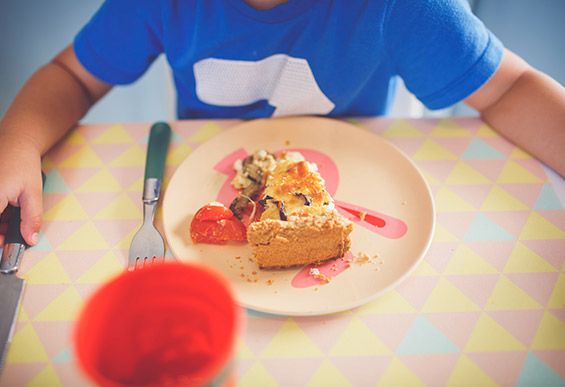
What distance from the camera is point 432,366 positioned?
673mm

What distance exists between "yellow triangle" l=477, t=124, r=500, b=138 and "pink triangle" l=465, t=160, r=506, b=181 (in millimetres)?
79

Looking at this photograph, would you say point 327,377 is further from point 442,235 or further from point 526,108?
point 526,108

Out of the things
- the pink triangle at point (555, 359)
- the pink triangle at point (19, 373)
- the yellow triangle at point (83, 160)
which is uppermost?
the pink triangle at point (555, 359)

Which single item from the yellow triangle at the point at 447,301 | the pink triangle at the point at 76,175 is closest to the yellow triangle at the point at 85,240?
the pink triangle at the point at 76,175

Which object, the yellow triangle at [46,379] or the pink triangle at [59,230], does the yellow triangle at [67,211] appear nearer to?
the pink triangle at [59,230]

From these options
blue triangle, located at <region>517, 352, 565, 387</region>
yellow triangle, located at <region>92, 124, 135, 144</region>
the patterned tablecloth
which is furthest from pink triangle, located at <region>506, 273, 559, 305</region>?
yellow triangle, located at <region>92, 124, 135, 144</region>

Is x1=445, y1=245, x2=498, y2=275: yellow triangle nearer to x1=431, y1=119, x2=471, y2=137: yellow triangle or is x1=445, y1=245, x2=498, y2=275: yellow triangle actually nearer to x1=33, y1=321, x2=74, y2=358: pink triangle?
x1=431, y1=119, x2=471, y2=137: yellow triangle

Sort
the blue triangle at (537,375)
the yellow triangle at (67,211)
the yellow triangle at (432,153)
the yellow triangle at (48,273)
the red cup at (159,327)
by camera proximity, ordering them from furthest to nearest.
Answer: the yellow triangle at (432,153)
the yellow triangle at (67,211)
the yellow triangle at (48,273)
the blue triangle at (537,375)
the red cup at (159,327)

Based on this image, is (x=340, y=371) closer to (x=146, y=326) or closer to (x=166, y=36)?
(x=146, y=326)

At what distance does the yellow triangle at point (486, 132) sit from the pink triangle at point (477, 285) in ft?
1.20

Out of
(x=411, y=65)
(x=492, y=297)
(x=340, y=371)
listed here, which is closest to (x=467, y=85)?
(x=411, y=65)

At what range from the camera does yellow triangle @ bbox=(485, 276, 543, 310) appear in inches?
28.9

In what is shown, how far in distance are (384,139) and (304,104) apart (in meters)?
0.20

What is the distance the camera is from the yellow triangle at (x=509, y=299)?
2.41ft
